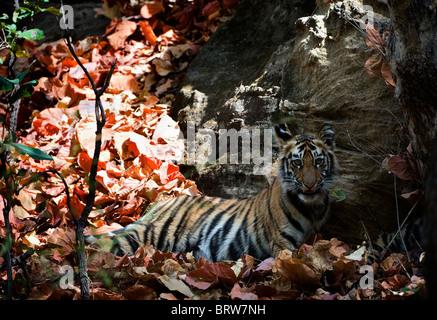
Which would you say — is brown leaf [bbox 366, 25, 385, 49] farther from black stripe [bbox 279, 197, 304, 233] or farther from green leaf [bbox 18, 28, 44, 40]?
green leaf [bbox 18, 28, 44, 40]

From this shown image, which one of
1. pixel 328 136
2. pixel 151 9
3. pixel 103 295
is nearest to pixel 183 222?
pixel 328 136

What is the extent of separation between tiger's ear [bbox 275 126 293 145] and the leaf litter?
33.9 inches

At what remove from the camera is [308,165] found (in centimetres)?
404

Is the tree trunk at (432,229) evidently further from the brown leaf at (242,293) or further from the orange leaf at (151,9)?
the orange leaf at (151,9)

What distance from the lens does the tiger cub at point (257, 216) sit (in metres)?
4.01

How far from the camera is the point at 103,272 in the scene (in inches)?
129

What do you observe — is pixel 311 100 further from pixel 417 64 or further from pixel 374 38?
pixel 417 64

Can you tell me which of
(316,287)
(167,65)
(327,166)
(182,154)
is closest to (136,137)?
(182,154)

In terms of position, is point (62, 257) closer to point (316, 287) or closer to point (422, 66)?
point (316, 287)

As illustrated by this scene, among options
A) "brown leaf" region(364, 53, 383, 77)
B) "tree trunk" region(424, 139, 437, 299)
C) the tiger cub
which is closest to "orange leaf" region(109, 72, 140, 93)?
the tiger cub

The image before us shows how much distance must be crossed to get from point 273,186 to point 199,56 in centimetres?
256

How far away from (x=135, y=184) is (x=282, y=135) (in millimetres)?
1567

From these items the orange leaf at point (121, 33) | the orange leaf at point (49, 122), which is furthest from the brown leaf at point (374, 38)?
the orange leaf at point (121, 33)

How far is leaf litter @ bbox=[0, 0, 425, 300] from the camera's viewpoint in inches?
117
